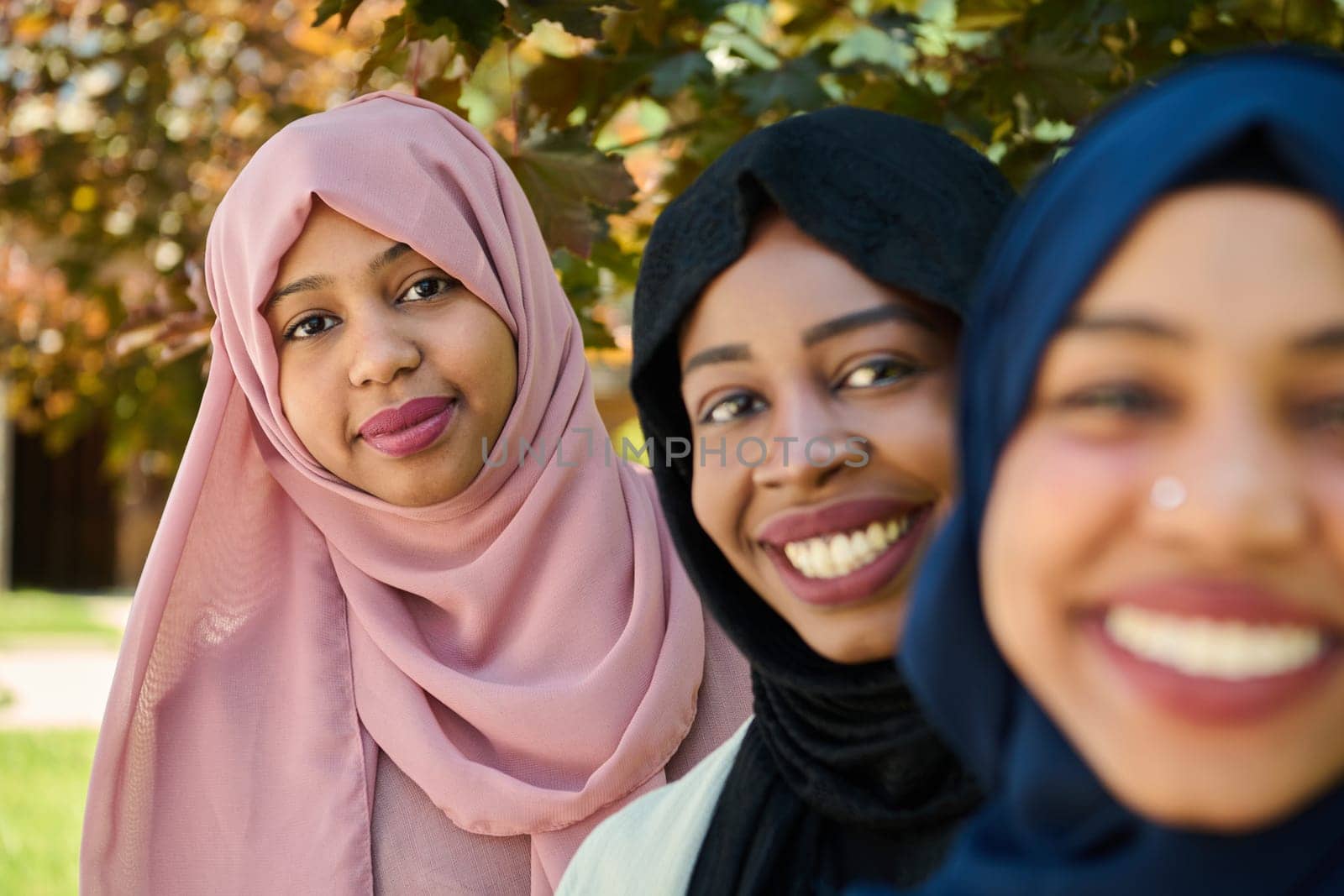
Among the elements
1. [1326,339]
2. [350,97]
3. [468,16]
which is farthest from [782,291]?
[350,97]

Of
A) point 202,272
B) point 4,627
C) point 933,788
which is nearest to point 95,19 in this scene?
point 202,272

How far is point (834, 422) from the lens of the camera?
1523 mm

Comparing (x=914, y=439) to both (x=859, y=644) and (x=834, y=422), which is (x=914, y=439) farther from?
(x=859, y=644)

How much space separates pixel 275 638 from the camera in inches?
104

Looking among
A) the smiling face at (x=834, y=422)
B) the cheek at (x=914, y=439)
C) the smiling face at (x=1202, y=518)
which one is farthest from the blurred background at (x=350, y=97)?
the smiling face at (x=1202, y=518)

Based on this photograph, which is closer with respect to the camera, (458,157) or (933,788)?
(933,788)

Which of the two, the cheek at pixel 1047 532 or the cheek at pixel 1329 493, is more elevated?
the cheek at pixel 1329 493

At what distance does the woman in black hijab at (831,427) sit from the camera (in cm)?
152

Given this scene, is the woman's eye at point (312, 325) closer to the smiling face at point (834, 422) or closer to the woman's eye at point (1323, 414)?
the smiling face at point (834, 422)

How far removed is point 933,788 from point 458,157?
1523 millimetres

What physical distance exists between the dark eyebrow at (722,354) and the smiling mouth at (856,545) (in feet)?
0.68

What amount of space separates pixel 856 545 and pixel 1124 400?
53cm

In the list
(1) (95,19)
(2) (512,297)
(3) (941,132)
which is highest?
(3) (941,132)

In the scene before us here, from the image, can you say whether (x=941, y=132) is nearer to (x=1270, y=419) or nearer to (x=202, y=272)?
(x=1270, y=419)
